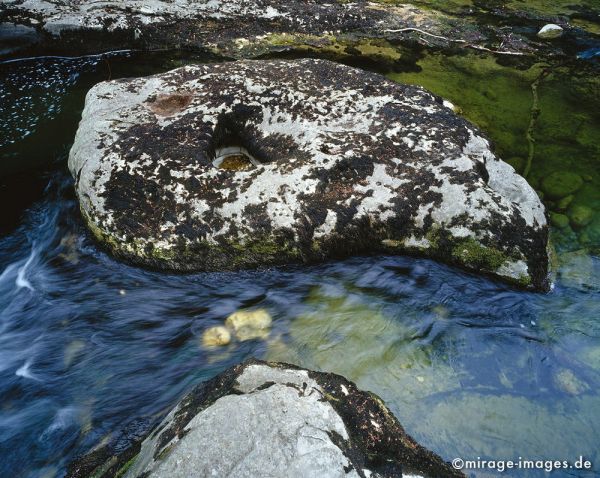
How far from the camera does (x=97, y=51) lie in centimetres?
937

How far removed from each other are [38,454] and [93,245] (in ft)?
7.55

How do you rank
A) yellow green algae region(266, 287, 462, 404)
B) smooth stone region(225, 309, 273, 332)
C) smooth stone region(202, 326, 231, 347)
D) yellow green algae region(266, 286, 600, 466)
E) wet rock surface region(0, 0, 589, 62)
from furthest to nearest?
1. wet rock surface region(0, 0, 589, 62)
2. smooth stone region(225, 309, 273, 332)
3. smooth stone region(202, 326, 231, 347)
4. yellow green algae region(266, 287, 462, 404)
5. yellow green algae region(266, 286, 600, 466)

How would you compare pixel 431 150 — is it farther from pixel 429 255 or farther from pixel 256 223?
pixel 256 223

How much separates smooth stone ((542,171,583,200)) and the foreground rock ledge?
4.19m

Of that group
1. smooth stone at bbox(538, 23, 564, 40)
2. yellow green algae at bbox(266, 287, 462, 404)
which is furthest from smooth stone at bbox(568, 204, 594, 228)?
smooth stone at bbox(538, 23, 564, 40)

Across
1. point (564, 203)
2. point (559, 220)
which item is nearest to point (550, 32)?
point (564, 203)

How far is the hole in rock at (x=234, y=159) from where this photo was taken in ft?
18.6

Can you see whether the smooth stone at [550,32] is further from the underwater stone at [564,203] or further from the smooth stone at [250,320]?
the smooth stone at [250,320]

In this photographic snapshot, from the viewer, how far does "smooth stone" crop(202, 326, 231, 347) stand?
434 cm

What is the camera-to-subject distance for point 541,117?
723 centimetres

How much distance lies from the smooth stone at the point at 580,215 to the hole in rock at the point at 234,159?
373 cm

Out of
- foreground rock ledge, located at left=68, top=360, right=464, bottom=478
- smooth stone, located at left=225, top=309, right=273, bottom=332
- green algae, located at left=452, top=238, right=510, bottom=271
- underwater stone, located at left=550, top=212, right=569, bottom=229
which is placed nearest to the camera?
foreground rock ledge, located at left=68, top=360, right=464, bottom=478

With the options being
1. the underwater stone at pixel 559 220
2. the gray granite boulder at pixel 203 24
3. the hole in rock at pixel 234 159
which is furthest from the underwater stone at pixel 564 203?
the gray granite boulder at pixel 203 24

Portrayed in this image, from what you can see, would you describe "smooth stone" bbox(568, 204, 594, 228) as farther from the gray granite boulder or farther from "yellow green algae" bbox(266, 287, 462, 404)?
the gray granite boulder
